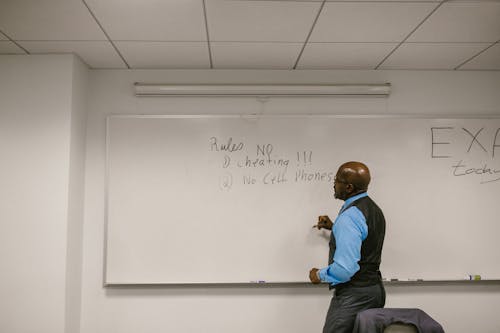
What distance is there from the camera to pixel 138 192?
2602 millimetres

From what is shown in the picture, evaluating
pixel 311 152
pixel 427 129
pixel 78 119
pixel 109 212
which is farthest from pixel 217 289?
pixel 427 129

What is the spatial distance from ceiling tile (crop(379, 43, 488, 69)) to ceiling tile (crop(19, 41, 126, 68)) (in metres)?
1.80

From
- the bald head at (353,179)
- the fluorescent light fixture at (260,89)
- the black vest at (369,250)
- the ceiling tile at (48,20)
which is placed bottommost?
the black vest at (369,250)

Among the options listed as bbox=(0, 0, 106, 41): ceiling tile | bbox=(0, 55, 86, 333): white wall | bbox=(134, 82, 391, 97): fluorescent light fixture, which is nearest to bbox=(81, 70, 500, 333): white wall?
bbox=(134, 82, 391, 97): fluorescent light fixture

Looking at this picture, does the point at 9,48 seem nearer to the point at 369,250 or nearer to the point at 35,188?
the point at 35,188

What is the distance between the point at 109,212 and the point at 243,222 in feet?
2.92

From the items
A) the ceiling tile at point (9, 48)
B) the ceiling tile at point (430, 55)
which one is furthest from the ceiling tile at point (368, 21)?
the ceiling tile at point (9, 48)

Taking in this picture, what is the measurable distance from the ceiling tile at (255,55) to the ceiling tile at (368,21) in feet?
0.73

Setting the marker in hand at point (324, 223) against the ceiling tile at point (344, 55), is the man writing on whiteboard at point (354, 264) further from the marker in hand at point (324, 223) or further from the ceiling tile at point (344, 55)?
the ceiling tile at point (344, 55)

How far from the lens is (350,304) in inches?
76.5

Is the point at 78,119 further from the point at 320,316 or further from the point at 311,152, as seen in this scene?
the point at 320,316

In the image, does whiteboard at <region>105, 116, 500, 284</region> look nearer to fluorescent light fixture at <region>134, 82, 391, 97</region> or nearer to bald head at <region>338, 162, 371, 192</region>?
fluorescent light fixture at <region>134, 82, 391, 97</region>

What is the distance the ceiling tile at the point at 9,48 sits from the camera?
7.56 ft

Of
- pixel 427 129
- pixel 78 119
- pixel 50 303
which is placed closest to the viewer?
pixel 50 303
